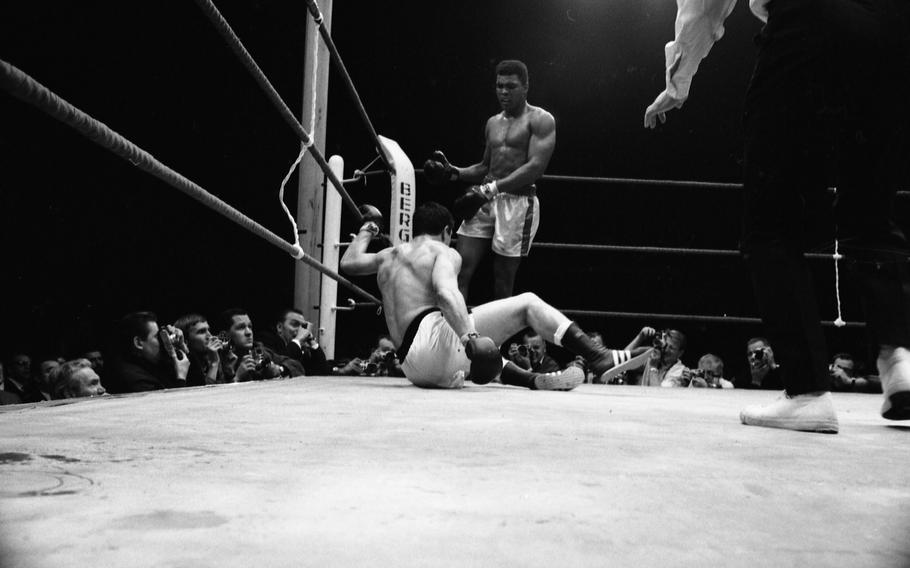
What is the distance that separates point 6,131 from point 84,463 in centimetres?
314

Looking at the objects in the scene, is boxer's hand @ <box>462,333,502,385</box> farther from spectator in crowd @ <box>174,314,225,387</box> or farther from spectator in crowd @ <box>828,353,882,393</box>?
spectator in crowd @ <box>828,353,882,393</box>

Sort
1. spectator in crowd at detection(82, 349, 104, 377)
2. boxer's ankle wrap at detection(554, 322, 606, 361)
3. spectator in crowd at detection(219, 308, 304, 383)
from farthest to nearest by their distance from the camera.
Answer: spectator in crowd at detection(82, 349, 104, 377)
spectator in crowd at detection(219, 308, 304, 383)
boxer's ankle wrap at detection(554, 322, 606, 361)

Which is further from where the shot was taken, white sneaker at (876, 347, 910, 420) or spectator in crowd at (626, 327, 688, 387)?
spectator in crowd at (626, 327, 688, 387)

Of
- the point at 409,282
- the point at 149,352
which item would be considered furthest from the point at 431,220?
the point at 149,352

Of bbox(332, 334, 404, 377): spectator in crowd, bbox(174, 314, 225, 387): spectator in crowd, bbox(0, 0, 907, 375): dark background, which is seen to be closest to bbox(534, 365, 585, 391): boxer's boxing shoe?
bbox(174, 314, 225, 387): spectator in crowd

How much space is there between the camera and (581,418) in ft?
4.33

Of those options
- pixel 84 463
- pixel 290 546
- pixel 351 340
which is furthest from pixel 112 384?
pixel 351 340

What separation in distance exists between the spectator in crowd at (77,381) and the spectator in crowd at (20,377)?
785 mm

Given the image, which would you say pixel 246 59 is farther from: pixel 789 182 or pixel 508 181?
pixel 508 181

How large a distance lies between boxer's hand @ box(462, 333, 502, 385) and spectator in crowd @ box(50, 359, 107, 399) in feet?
4.08

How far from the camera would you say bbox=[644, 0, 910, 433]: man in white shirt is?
1200 millimetres

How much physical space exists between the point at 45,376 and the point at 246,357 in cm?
88

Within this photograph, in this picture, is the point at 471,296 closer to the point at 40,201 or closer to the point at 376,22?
the point at 376,22

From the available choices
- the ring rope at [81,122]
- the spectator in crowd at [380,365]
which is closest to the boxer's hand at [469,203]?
the spectator in crowd at [380,365]
